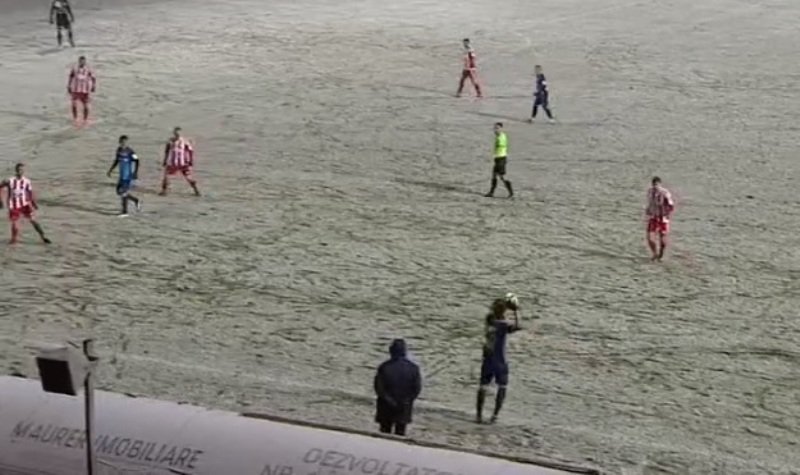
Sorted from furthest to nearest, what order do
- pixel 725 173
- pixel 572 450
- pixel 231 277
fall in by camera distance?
pixel 725 173 → pixel 231 277 → pixel 572 450

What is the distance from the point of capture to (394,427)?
13.1m

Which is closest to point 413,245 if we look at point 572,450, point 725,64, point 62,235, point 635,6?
point 62,235

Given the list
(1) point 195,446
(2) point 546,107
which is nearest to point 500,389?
(1) point 195,446

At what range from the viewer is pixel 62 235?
21.5 metres

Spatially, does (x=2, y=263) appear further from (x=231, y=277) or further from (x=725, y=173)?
(x=725, y=173)

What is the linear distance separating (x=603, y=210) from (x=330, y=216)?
16.1 feet

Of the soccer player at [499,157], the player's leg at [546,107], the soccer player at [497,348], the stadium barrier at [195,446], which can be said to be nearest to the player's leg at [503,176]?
the soccer player at [499,157]

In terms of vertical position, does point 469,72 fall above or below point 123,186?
above

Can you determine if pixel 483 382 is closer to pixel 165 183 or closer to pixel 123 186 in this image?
pixel 123 186

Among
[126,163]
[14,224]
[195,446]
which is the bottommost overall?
[14,224]

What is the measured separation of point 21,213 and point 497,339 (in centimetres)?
966

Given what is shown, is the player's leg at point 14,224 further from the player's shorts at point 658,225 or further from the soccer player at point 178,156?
the player's shorts at point 658,225

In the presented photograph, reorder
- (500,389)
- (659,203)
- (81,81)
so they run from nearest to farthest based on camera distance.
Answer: (500,389) < (659,203) < (81,81)

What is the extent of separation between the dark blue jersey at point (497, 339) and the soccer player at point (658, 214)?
6774mm
